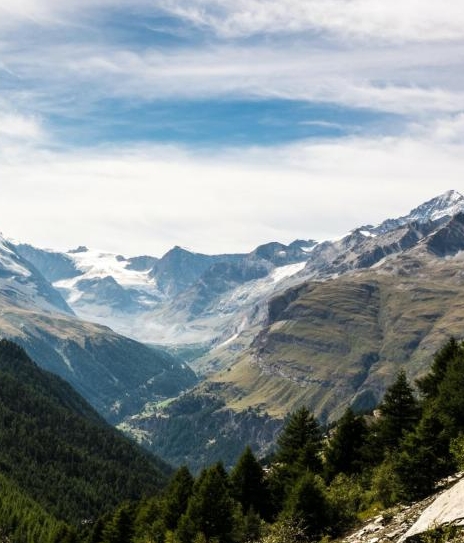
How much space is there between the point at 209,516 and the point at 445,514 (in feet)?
124

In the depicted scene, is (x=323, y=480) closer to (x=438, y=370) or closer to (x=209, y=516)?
(x=209, y=516)

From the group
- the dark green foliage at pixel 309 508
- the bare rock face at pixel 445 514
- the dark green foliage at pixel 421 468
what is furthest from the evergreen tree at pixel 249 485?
the bare rock face at pixel 445 514

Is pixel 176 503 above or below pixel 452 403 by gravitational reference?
below

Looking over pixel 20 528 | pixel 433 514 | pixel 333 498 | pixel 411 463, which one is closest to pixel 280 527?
pixel 333 498

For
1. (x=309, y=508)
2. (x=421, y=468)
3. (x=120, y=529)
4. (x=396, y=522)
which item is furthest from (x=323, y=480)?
(x=120, y=529)

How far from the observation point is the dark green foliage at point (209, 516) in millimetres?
73250

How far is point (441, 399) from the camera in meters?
83.2

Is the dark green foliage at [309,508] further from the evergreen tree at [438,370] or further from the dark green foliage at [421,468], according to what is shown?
the evergreen tree at [438,370]

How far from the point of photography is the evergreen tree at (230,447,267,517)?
87.8 meters

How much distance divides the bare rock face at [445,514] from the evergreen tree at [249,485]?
44577 mm

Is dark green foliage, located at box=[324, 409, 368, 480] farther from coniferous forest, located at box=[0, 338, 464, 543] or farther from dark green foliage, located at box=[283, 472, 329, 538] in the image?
dark green foliage, located at box=[283, 472, 329, 538]

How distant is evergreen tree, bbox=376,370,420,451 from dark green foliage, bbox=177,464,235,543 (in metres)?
25.1

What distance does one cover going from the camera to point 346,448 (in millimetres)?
95125

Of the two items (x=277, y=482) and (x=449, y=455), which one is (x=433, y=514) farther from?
(x=277, y=482)
